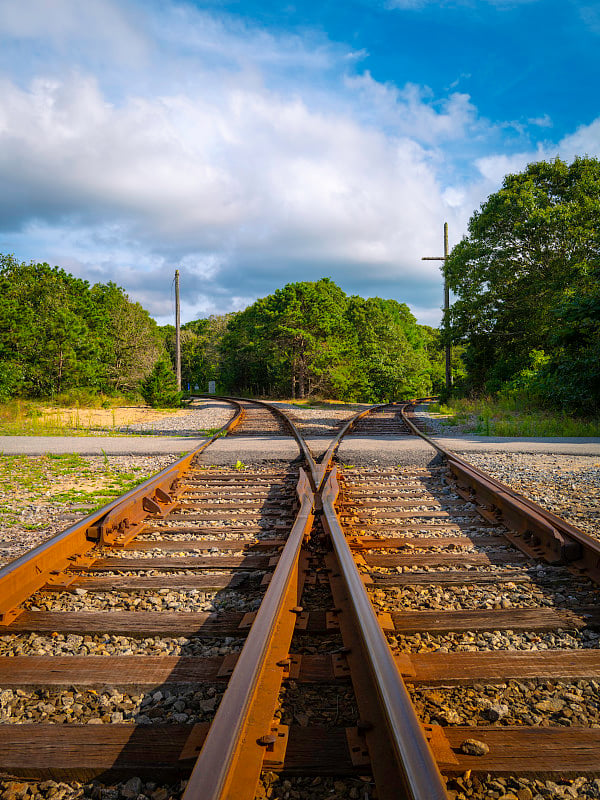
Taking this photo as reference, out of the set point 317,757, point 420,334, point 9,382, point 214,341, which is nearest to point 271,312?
point 9,382

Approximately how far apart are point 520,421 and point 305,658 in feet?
42.9

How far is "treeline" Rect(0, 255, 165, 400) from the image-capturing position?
953 inches

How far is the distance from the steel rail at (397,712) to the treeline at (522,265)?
19.3 meters

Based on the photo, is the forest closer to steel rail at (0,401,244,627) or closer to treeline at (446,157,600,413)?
treeline at (446,157,600,413)

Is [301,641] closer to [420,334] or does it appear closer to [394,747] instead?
[394,747]

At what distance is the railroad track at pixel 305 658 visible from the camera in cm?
173

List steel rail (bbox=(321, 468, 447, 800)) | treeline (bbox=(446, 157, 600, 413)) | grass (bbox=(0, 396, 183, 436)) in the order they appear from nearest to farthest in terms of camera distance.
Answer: steel rail (bbox=(321, 468, 447, 800)), grass (bbox=(0, 396, 183, 436)), treeline (bbox=(446, 157, 600, 413))

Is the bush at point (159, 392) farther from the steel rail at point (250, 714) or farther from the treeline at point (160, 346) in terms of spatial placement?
the steel rail at point (250, 714)

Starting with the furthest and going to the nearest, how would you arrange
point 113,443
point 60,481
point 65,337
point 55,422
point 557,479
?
point 65,337 < point 55,422 < point 113,443 < point 60,481 < point 557,479

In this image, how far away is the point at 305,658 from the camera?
2424 millimetres

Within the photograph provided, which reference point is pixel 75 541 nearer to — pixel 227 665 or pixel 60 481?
pixel 227 665

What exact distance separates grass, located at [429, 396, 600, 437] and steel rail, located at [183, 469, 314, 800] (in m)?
11.0

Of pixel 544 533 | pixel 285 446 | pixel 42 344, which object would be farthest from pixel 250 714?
pixel 42 344

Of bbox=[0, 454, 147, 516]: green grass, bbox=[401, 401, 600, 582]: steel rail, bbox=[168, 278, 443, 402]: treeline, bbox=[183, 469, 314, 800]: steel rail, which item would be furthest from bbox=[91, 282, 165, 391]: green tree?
bbox=[183, 469, 314, 800]: steel rail
